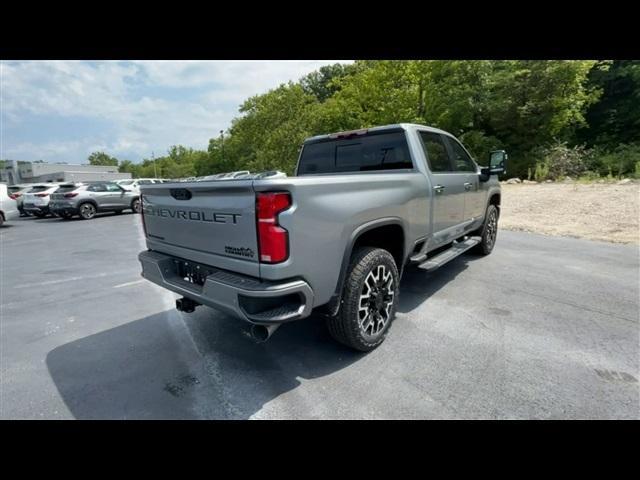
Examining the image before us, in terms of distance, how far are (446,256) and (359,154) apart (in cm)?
163

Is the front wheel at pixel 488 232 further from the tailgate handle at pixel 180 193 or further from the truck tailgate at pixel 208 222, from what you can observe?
the tailgate handle at pixel 180 193

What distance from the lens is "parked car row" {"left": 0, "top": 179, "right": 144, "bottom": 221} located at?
1409 cm

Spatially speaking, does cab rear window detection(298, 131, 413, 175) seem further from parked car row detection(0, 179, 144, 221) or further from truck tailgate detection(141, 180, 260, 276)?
parked car row detection(0, 179, 144, 221)

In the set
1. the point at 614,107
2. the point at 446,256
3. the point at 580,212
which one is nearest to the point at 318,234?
the point at 446,256

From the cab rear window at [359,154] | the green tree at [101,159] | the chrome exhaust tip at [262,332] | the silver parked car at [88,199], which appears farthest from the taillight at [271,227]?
the green tree at [101,159]

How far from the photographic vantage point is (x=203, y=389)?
2496mm

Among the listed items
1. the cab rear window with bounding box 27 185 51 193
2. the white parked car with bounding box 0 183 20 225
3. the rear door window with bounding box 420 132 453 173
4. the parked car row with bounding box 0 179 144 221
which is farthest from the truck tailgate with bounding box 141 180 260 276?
the cab rear window with bounding box 27 185 51 193

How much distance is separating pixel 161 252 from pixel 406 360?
250 cm

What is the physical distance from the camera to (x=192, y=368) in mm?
2785

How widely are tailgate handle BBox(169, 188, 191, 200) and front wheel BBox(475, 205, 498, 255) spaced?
15.7 feet

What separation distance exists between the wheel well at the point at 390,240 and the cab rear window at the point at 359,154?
0.80 m

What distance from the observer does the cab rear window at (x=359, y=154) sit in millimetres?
3621

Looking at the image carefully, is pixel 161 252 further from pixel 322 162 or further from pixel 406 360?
pixel 406 360
